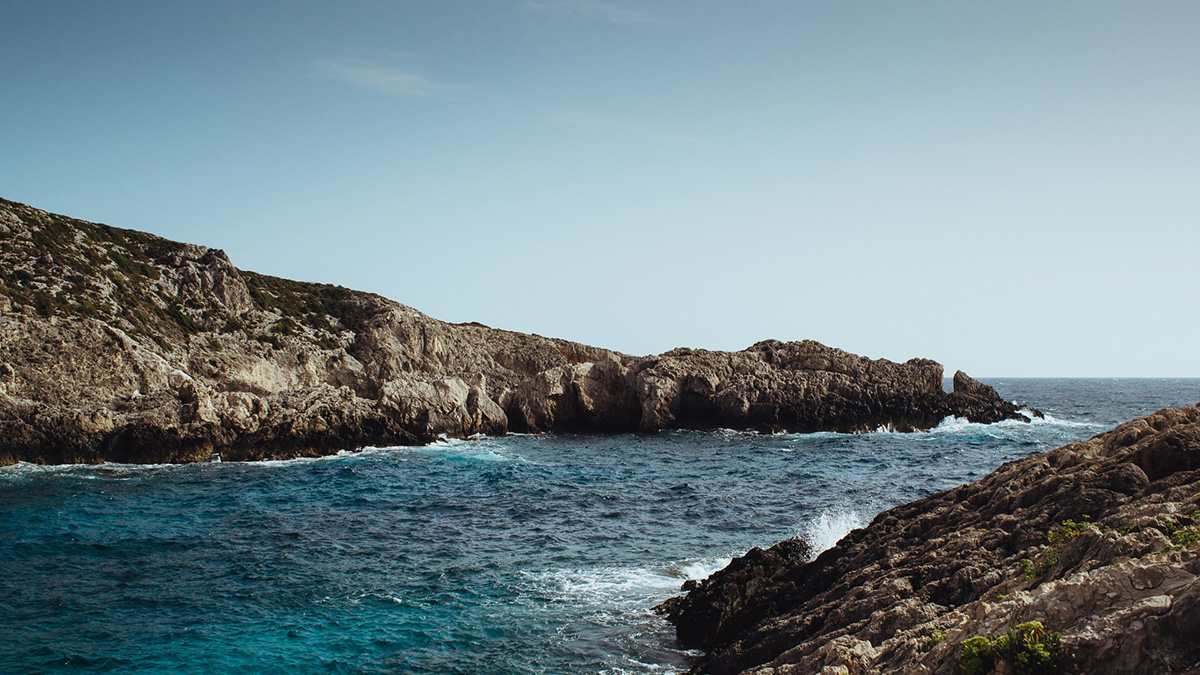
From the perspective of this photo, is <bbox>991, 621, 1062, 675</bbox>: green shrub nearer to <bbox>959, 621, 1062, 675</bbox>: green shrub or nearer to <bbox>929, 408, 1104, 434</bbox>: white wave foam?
<bbox>959, 621, 1062, 675</bbox>: green shrub

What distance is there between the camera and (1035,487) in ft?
48.0

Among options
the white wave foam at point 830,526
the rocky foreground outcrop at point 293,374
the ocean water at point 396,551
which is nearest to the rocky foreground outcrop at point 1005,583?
the ocean water at point 396,551

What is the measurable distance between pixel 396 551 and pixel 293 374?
114 ft

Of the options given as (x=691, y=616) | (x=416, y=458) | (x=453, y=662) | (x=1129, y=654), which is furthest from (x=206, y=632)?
(x=416, y=458)

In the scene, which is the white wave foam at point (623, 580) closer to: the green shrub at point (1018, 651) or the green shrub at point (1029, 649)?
the green shrub at point (1018, 651)

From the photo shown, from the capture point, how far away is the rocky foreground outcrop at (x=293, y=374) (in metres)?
40.0

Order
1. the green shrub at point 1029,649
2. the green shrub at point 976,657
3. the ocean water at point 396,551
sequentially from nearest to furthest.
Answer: the green shrub at point 1029,649, the green shrub at point 976,657, the ocean water at point 396,551

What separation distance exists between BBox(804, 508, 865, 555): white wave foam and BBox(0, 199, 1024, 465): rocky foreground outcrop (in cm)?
3212

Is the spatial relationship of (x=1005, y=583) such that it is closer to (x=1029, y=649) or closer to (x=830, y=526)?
(x=1029, y=649)

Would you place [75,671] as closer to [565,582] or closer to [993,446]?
[565,582]

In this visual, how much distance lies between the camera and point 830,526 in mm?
25203

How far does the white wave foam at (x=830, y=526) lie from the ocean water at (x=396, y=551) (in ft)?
0.46

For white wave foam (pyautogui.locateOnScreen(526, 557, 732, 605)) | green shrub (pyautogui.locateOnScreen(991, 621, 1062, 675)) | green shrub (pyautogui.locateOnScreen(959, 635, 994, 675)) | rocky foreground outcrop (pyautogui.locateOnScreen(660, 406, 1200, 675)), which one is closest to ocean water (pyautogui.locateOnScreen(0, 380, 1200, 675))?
white wave foam (pyautogui.locateOnScreen(526, 557, 732, 605))

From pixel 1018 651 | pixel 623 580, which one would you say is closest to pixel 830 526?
pixel 623 580
